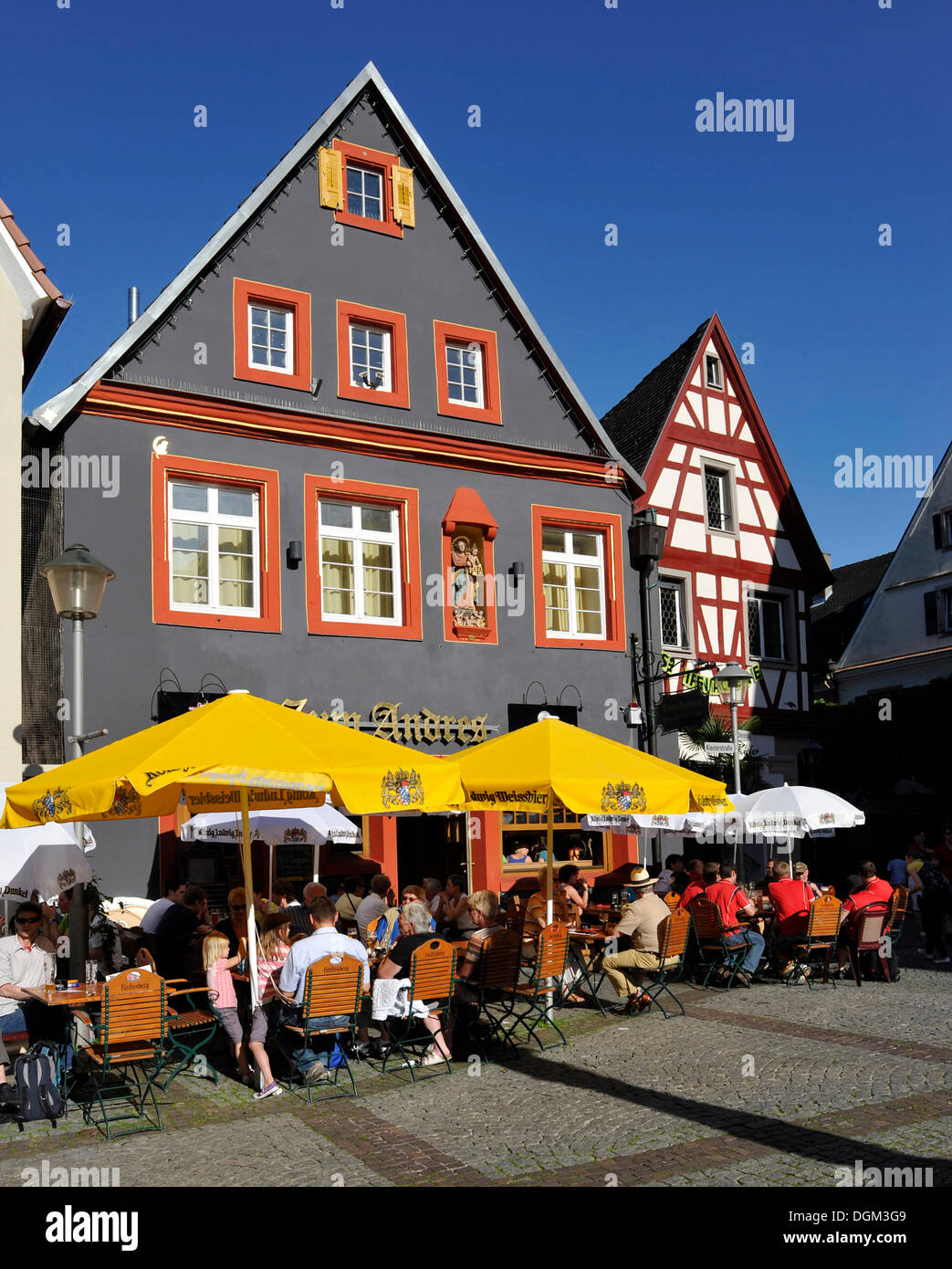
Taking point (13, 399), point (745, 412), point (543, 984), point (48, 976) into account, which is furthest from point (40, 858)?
point (745, 412)

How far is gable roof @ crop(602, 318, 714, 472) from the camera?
24.7 m

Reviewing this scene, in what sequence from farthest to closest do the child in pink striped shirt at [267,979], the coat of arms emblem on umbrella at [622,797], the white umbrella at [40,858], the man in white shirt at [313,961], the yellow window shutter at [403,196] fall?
1. the yellow window shutter at [403,196]
2. the white umbrella at [40,858]
3. the coat of arms emblem on umbrella at [622,797]
4. the man in white shirt at [313,961]
5. the child in pink striped shirt at [267,979]

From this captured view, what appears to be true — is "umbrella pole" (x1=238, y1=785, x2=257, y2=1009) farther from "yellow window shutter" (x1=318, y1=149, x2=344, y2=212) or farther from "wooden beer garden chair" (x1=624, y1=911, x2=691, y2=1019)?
"yellow window shutter" (x1=318, y1=149, x2=344, y2=212)

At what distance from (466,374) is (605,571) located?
160 inches

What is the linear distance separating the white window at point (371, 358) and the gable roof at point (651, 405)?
22.1 ft

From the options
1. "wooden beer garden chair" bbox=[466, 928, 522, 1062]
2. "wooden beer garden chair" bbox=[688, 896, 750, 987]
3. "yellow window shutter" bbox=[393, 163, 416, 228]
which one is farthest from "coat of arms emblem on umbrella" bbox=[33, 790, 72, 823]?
"yellow window shutter" bbox=[393, 163, 416, 228]

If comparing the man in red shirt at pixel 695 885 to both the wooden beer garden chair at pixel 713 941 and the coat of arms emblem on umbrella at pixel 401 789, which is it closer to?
the wooden beer garden chair at pixel 713 941

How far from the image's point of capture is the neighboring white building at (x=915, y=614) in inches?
1347

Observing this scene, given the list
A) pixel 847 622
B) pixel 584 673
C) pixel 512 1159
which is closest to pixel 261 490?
pixel 584 673

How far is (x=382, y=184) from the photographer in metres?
19.7

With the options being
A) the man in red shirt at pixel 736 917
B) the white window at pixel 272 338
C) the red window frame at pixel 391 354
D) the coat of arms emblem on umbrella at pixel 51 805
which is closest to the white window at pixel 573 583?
the red window frame at pixel 391 354

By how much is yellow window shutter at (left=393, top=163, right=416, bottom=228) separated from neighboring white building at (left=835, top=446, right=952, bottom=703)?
2033 cm
